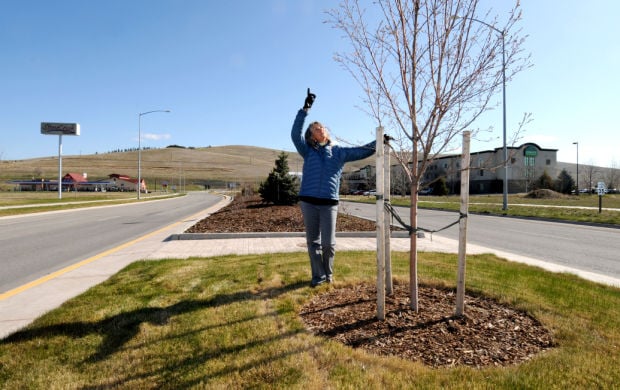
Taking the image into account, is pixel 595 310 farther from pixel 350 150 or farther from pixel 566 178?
pixel 566 178

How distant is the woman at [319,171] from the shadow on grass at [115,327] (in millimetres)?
1233

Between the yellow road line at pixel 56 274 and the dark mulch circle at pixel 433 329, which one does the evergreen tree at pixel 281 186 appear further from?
the dark mulch circle at pixel 433 329

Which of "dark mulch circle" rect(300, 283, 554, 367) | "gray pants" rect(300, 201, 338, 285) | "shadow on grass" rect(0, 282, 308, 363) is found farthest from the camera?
"gray pants" rect(300, 201, 338, 285)

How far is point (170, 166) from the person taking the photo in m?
145

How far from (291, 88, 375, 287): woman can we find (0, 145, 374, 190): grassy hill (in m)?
95.8

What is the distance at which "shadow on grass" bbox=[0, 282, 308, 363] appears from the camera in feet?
9.80

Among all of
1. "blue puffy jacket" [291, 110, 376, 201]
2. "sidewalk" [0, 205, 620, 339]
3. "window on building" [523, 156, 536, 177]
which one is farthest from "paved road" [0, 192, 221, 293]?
"window on building" [523, 156, 536, 177]

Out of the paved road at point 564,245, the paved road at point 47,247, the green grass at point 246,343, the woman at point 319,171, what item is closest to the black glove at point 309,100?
the woman at point 319,171

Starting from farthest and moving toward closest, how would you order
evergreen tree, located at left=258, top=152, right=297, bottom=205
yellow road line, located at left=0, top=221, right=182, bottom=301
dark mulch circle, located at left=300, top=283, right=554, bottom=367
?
evergreen tree, located at left=258, top=152, right=297, bottom=205
yellow road line, located at left=0, top=221, right=182, bottom=301
dark mulch circle, located at left=300, top=283, right=554, bottom=367

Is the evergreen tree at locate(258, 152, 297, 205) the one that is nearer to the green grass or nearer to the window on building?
the green grass

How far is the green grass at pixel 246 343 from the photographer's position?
7.83 feet

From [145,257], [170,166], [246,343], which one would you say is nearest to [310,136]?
[246,343]

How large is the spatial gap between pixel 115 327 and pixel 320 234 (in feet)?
7.85

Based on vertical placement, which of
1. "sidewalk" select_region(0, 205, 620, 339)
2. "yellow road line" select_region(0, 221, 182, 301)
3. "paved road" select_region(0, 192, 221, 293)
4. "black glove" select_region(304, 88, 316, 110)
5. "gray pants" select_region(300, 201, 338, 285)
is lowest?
"paved road" select_region(0, 192, 221, 293)
